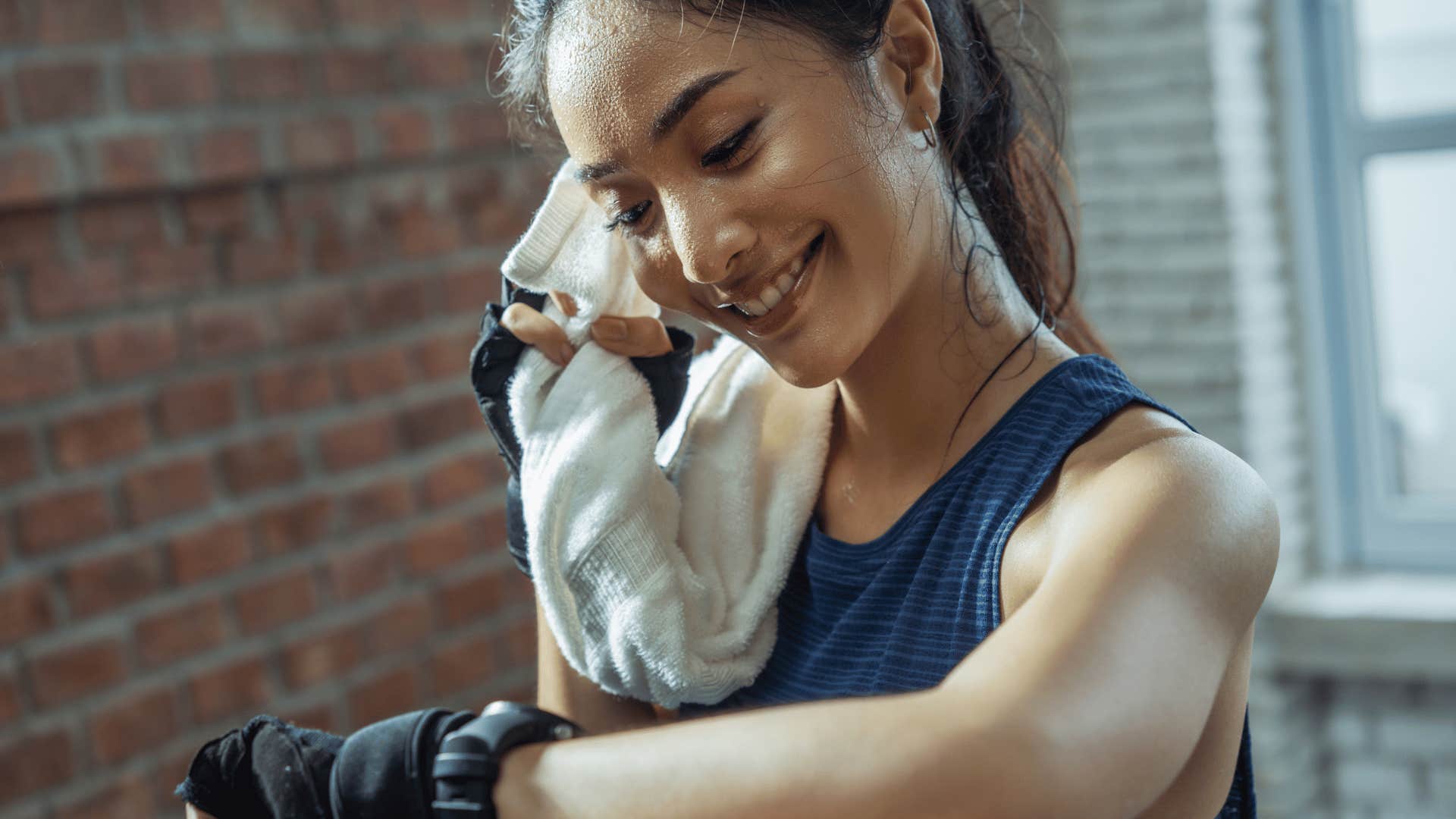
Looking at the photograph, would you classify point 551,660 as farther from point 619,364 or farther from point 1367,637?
point 1367,637

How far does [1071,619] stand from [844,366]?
0.30 metres

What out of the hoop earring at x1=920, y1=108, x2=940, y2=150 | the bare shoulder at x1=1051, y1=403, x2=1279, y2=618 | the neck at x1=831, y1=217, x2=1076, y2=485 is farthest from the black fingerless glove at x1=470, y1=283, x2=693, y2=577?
the bare shoulder at x1=1051, y1=403, x2=1279, y2=618

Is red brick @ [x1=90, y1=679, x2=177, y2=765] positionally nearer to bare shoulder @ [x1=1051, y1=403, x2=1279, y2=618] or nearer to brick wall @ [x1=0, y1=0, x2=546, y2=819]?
Result: brick wall @ [x1=0, y1=0, x2=546, y2=819]

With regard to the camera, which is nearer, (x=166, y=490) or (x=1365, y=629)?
(x=166, y=490)

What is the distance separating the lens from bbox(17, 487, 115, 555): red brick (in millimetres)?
1605

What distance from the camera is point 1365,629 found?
8.23 ft

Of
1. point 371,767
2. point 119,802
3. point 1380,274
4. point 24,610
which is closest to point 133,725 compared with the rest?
point 119,802

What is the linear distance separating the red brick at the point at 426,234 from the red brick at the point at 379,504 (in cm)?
29

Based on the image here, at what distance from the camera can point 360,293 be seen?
1974mm

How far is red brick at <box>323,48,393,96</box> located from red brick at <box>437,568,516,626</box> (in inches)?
27.1

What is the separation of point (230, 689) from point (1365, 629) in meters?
1.84

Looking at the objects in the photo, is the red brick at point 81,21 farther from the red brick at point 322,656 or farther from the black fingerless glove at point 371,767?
the black fingerless glove at point 371,767

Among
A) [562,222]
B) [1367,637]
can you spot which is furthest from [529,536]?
[1367,637]

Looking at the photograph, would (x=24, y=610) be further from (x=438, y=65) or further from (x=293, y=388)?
(x=438, y=65)
